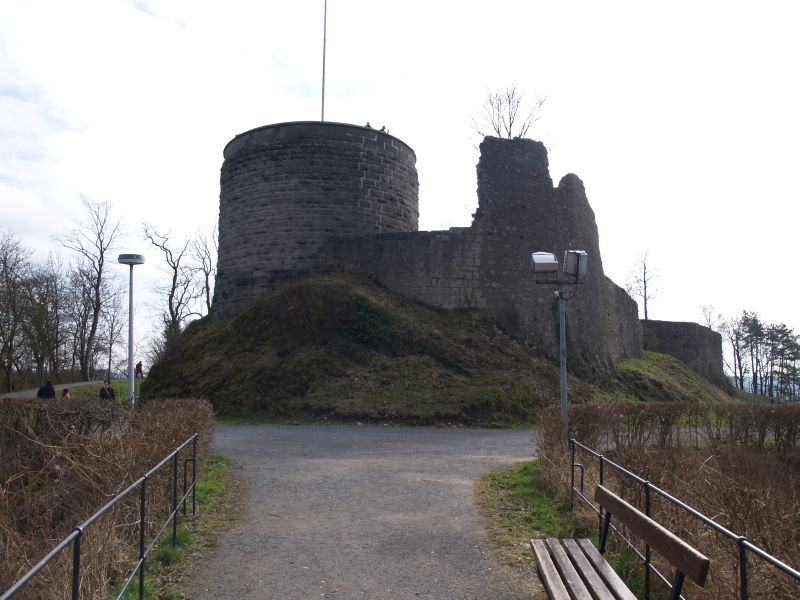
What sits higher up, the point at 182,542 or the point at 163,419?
the point at 163,419

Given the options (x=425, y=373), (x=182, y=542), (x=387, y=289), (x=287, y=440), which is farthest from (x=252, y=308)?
(x=182, y=542)

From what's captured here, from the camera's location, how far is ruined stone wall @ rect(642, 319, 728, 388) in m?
43.8

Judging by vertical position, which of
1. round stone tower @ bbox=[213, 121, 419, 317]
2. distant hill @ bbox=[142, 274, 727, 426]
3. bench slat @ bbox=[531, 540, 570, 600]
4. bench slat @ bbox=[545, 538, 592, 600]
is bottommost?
bench slat @ bbox=[531, 540, 570, 600]

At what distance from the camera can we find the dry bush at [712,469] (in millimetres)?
5129

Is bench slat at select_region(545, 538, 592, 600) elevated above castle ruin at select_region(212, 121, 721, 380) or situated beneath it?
situated beneath

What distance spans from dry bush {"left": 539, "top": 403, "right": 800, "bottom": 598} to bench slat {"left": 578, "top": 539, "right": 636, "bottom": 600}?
58cm

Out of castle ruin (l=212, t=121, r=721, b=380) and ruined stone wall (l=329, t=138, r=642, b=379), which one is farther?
castle ruin (l=212, t=121, r=721, b=380)

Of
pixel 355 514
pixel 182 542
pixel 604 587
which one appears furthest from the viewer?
pixel 355 514

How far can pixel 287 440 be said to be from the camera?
1423 cm

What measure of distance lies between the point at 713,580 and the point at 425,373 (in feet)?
46.9

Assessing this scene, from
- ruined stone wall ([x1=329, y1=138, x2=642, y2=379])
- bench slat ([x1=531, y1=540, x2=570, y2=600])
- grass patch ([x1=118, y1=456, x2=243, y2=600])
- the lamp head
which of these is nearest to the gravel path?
grass patch ([x1=118, y1=456, x2=243, y2=600])

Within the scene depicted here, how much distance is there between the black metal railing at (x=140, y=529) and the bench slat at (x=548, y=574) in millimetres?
2846

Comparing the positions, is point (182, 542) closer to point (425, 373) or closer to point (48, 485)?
point (48, 485)

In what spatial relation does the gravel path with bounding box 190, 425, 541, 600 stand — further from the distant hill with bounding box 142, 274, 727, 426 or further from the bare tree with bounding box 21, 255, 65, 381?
the bare tree with bounding box 21, 255, 65, 381
